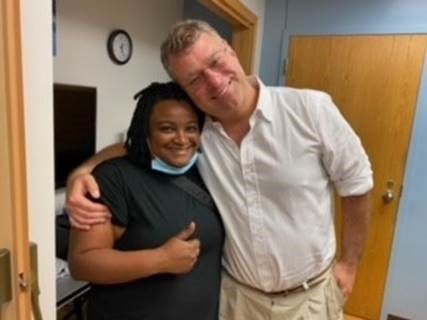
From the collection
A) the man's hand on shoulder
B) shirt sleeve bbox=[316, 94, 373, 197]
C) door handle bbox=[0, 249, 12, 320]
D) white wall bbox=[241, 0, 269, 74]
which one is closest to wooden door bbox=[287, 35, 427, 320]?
white wall bbox=[241, 0, 269, 74]

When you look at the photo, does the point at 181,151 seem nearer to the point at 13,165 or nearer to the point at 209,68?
the point at 209,68

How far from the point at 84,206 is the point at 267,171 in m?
0.50

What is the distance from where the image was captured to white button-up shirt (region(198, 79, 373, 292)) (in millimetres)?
1074

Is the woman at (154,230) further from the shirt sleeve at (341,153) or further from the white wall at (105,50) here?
the white wall at (105,50)

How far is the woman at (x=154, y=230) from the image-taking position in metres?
0.90

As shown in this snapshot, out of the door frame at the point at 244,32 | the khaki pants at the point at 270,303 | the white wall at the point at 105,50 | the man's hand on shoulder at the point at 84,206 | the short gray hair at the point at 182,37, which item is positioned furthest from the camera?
the door frame at the point at 244,32

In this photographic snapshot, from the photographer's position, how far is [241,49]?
261 centimetres

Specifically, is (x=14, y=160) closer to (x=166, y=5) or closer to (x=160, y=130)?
(x=160, y=130)

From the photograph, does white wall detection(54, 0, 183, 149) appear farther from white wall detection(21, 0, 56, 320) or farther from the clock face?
white wall detection(21, 0, 56, 320)

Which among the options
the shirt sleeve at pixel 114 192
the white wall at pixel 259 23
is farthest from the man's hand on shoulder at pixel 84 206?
the white wall at pixel 259 23

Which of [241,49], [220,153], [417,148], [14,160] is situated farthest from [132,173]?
[417,148]

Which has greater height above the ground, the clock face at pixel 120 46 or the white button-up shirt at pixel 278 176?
the clock face at pixel 120 46

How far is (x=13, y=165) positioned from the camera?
551mm

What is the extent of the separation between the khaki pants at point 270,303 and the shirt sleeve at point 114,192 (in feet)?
1.39
